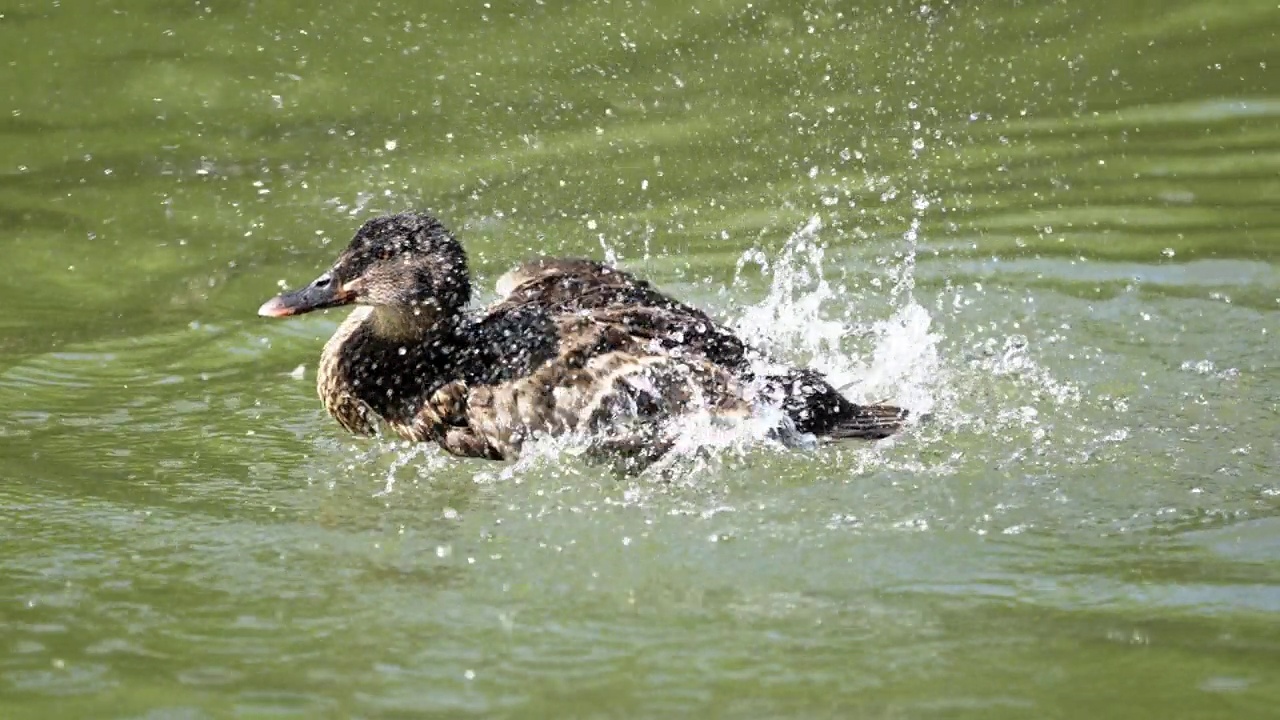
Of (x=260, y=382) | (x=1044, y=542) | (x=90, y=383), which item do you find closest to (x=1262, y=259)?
(x=1044, y=542)

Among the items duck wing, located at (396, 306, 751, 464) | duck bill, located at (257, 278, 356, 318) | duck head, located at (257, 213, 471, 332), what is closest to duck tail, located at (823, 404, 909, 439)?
duck wing, located at (396, 306, 751, 464)

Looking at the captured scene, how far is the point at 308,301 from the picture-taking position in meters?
7.63

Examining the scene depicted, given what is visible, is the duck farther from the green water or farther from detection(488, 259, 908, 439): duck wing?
the green water

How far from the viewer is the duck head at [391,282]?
7.64 meters

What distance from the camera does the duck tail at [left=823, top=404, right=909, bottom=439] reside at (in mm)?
7113

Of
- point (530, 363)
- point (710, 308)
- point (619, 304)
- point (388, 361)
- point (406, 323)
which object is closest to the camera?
point (530, 363)

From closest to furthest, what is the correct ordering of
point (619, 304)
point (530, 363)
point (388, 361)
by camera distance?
point (530, 363) → point (619, 304) → point (388, 361)

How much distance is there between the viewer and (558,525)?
21.0ft

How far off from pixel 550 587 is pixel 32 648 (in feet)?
5.31

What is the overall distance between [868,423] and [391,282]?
2.10 metres

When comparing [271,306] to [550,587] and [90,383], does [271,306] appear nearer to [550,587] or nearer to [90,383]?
[90,383]

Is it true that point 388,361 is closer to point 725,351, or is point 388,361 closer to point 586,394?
point 586,394

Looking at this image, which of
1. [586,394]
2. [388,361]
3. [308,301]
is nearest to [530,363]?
[586,394]

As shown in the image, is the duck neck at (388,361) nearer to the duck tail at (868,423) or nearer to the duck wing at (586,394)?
the duck wing at (586,394)
